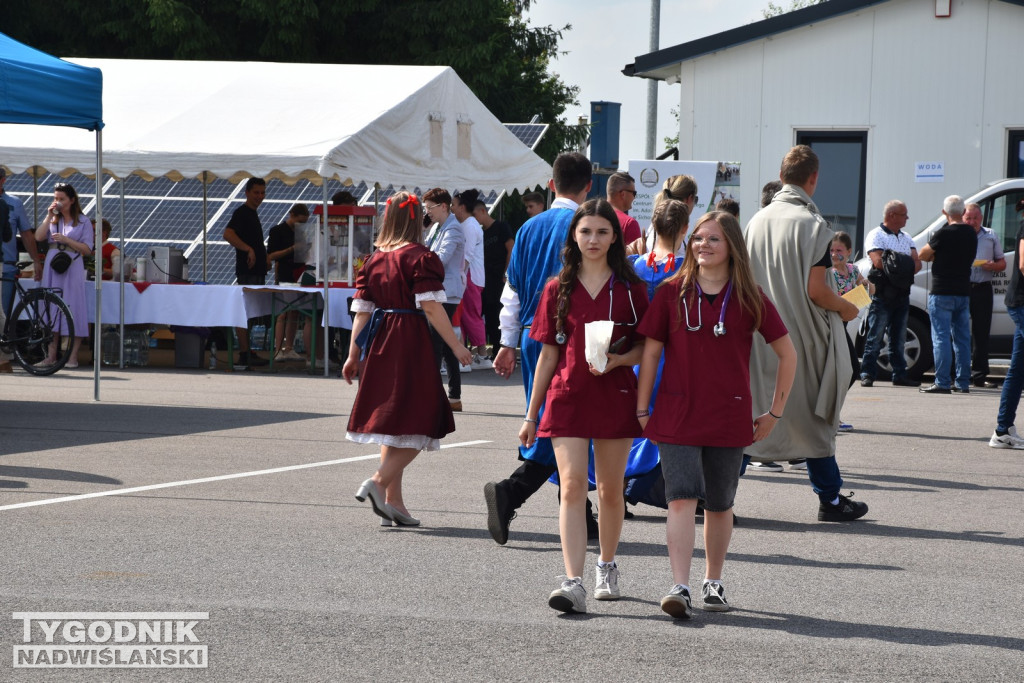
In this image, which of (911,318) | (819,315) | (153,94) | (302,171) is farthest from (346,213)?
(819,315)

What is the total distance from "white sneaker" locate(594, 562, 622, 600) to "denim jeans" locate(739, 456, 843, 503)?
211 centimetres

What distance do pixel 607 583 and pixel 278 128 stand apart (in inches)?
466

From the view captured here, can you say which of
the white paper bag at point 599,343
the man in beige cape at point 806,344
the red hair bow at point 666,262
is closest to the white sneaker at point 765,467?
the man in beige cape at point 806,344

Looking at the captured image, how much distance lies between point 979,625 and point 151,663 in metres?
3.14

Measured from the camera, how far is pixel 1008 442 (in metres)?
11.1

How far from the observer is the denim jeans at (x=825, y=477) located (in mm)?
7871

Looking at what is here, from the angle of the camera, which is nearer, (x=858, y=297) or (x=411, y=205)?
(x=411, y=205)

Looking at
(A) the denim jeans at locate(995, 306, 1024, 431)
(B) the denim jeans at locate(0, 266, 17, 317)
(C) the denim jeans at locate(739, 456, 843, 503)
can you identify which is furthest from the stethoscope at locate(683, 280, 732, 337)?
(B) the denim jeans at locate(0, 266, 17, 317)

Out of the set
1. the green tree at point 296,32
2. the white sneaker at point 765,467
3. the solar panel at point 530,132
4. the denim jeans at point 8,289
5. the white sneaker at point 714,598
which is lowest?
the white sneaker at point 765,467

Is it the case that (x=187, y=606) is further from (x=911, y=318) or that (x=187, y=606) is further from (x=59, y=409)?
(x=911, y=318)

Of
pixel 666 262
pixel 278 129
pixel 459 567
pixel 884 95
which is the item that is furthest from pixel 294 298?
pixel 459 567

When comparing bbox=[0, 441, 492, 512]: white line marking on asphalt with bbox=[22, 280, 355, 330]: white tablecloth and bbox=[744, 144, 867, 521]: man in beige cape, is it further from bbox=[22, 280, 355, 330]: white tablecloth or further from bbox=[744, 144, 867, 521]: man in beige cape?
bbox=[22, 280, 355, 330]: white tablecloth

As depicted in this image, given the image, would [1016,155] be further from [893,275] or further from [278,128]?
[278,128]

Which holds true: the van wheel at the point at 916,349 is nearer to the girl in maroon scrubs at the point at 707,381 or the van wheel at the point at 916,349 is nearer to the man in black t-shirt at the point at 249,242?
the man in black t-shirt at the point at 249,242
